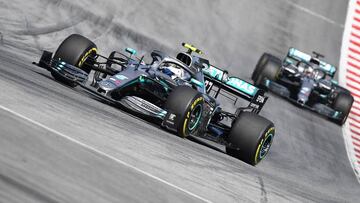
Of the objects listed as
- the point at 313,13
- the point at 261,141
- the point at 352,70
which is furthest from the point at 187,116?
the point at 313,13

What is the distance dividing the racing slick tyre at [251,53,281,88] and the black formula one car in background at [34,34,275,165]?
8.97m

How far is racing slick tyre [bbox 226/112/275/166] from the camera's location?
13.6 m

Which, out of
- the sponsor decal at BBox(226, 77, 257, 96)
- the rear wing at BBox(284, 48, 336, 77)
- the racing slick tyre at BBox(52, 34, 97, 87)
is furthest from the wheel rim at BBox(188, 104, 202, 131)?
the rear wing at BBox(284, 48, 336, 77)

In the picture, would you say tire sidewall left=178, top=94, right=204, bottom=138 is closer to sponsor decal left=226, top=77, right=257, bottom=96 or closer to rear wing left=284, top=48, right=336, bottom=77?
sponsor decal left=226, top=77, right=257, bottom=96

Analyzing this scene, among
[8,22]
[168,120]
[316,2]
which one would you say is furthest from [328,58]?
[168,120]

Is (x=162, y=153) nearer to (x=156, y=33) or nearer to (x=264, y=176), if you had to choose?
(x=264, y=176)

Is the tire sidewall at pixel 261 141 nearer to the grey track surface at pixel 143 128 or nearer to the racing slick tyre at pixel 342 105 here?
the grey track surface at pixel 143 128

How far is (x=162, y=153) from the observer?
34.8ft

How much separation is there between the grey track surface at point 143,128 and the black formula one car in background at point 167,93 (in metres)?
0.27

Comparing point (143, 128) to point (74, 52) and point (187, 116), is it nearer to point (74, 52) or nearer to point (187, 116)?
point (187, 116)

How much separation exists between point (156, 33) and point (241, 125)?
820cm

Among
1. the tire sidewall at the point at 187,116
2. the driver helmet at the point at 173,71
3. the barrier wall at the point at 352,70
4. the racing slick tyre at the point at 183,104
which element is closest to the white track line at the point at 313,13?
the barrier wall at the point at 352,70

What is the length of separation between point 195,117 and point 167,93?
714 millimetres

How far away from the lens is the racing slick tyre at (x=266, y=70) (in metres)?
23.5
